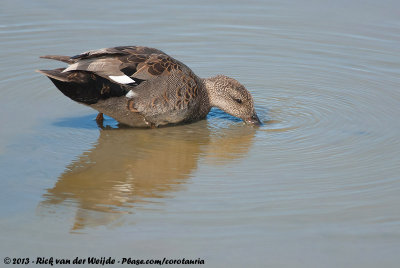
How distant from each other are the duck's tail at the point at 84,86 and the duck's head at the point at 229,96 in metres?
1.46

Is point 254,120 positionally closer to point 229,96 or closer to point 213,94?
point 229,96

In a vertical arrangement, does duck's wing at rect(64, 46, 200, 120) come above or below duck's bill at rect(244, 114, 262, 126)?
above

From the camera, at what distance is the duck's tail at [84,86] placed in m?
7.96

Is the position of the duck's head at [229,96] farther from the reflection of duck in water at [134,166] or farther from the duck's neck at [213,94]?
the reflection of duck in water at [134,166]

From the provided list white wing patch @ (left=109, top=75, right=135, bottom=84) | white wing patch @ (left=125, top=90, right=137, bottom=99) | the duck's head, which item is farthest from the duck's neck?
white wing patch @ (left=109, top=75, right=135, bottom=84)

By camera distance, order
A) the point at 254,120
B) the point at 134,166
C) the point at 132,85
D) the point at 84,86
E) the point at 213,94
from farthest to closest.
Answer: the point at 213,94 < the point at 254,120 < the point at 132,85 < the point at 84,86 < the point at 134,166

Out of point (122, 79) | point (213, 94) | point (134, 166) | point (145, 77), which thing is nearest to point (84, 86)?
point (122, 79)

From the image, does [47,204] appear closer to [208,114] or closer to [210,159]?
[210,159]

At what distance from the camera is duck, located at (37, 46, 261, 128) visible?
8070 mm

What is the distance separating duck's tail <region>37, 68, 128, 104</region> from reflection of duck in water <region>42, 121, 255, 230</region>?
542 millimetres

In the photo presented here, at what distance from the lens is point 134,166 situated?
739 centimetres

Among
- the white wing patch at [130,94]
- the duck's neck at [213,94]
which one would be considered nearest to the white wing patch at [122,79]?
the white wing patch at [130,94]

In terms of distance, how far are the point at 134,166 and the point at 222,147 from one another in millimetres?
1273

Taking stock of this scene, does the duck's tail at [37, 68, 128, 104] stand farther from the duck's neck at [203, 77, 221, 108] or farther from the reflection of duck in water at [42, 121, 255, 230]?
the duck's neck at [203, 77, 221, 108]
